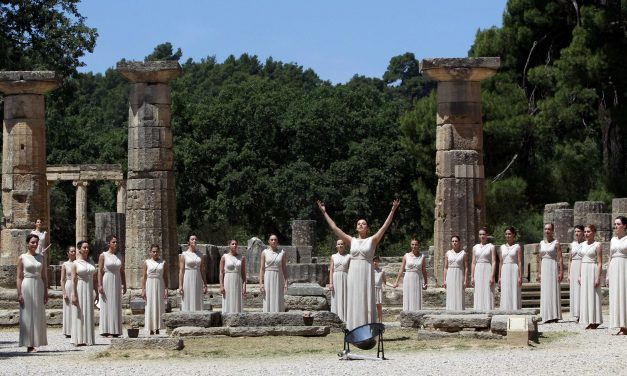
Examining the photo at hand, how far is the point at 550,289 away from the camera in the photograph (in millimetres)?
22547

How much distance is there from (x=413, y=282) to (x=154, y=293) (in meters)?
4.41

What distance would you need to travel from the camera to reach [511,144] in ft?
137

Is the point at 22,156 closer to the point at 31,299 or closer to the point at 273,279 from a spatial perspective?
the point at 273,279

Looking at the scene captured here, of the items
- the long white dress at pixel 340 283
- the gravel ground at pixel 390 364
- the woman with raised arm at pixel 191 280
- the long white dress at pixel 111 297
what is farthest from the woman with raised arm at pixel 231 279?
the gravel ground at pixel 390 364

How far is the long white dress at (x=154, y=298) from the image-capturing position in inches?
862

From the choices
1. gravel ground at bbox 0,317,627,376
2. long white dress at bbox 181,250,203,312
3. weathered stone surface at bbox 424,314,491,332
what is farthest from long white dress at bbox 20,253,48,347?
weathered stone surface at bbox 424,314,491,332

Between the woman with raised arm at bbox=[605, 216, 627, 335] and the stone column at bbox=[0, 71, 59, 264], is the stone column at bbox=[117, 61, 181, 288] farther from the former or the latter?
the woman with raised arm at bbox=[605, 216, 627, 335]

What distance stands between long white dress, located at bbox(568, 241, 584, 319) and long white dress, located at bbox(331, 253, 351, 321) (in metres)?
3.55

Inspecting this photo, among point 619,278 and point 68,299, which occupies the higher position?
point 619,278

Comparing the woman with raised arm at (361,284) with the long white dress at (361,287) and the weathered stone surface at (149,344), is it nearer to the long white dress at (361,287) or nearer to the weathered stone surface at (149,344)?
the long white dress at (361,287)

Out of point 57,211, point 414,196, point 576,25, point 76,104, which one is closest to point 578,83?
point 576,25

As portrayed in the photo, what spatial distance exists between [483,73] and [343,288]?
724cm

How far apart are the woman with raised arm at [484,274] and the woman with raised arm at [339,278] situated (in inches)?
83.9

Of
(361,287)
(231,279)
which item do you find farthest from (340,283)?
(361,287)
